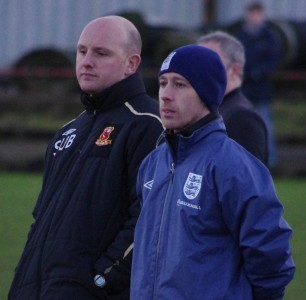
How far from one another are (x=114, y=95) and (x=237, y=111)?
3.26 ft

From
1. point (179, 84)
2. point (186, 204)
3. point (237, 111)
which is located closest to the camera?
point (186, 204)

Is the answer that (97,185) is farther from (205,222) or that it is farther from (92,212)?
(205,222)

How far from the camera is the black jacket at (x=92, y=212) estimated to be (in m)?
5.14

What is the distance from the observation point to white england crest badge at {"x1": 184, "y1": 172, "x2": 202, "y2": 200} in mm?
4453

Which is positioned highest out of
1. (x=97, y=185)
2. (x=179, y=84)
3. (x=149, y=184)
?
(x=179, y=84)

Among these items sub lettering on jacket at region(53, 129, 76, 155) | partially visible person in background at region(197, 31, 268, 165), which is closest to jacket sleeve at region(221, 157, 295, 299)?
sub lettering on jacket at region(53, 129, 76, 155)

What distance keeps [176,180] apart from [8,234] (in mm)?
6401

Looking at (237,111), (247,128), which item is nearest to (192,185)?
(247,128)

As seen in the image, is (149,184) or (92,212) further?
(92,212)

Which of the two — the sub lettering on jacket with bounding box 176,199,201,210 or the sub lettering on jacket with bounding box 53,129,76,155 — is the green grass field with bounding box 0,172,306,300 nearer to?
the sub lettering on jacket with bounding box 53,129,76,155

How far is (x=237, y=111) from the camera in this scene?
6.20 metres

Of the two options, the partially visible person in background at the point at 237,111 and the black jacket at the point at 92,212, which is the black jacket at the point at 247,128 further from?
the black jacket at the point at 92,212

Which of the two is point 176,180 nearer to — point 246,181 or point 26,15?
point 246,181

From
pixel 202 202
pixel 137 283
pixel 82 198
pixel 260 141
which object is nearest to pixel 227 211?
pixel 202 202
